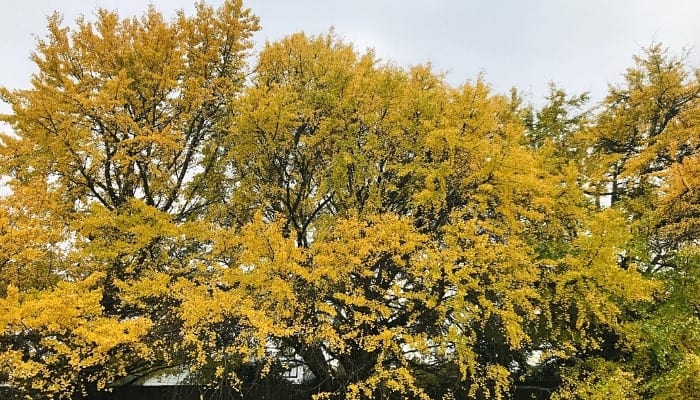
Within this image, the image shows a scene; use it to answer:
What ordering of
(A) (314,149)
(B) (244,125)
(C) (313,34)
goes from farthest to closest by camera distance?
(C) (313,34)
(A) (314,149)
(B) (244,125)

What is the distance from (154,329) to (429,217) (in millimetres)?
5024

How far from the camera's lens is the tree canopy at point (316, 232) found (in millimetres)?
8125

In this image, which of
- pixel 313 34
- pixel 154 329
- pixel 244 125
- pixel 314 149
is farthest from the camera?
pixel 313 34

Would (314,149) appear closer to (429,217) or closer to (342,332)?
(429,217)

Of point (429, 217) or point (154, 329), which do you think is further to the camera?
point (429, 217)

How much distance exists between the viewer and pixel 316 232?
10.4 m

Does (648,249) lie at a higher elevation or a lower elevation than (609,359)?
higher

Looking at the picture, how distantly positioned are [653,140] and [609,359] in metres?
4.93

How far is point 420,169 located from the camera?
30.3 ft

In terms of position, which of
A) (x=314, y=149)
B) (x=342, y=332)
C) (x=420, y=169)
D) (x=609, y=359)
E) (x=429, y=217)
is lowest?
(x=609, y=359)

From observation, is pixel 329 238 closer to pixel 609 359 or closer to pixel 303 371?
pixel 303 371

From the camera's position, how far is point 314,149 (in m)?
10.3

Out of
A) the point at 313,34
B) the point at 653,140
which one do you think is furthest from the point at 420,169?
the point at 653,140

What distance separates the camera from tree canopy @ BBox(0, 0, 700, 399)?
8125 millimetres
